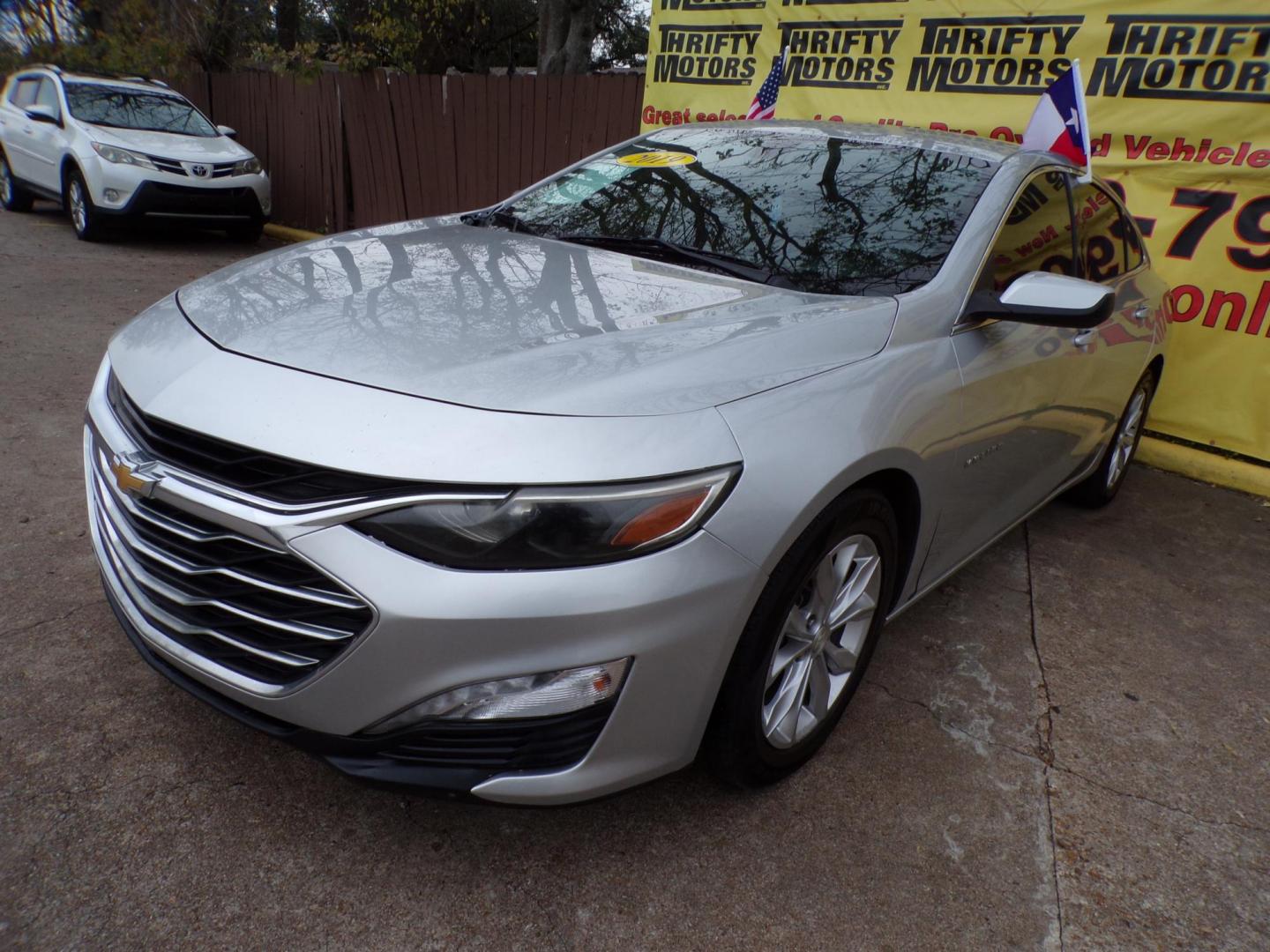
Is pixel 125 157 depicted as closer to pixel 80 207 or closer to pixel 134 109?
pixel 80 207

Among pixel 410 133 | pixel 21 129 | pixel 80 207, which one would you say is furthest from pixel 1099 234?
pixel 21 129

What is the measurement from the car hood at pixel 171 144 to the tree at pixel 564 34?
4.94 m

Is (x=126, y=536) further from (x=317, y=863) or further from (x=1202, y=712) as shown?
(x=1202, y=712)

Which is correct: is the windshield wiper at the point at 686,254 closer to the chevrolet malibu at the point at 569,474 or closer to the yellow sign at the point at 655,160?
the chevrolet malibu at the point at 569,474

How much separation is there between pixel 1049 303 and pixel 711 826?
1621 mm

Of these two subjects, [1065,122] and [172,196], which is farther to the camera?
[172,196]

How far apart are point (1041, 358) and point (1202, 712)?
1.22 m

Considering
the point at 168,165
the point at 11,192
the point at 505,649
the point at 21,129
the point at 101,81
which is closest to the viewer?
the point at 505,649

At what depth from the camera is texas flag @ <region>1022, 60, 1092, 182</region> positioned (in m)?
3.92

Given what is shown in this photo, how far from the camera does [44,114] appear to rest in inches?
368

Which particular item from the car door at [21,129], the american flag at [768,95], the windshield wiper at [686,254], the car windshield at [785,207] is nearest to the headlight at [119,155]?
the car door at [21,129]

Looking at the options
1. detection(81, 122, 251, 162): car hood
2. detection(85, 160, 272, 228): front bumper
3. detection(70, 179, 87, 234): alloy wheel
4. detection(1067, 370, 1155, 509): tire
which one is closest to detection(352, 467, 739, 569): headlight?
detection(1067, 370, 1155, 509): tire

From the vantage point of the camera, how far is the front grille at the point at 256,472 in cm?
163

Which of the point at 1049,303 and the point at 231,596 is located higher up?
the point at 1049,303
